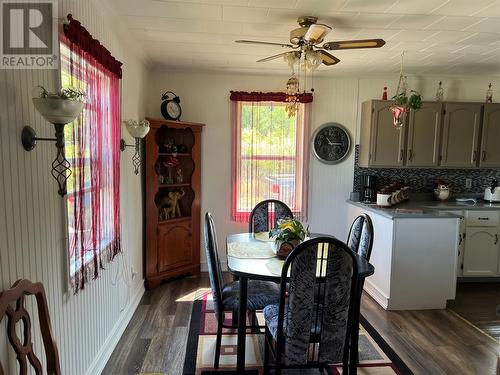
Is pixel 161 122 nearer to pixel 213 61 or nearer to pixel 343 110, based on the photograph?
pixel 213 61

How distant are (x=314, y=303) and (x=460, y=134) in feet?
10.4

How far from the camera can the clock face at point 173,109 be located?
377cm

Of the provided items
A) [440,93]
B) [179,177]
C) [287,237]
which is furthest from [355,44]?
[440,93]

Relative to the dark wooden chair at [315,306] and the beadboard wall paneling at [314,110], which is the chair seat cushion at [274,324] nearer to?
the dark wooden chair at [315,306]

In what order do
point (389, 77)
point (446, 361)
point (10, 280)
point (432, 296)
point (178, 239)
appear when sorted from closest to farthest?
point (10, 280)
point (446, 361)
point (432, 296)
point (178, 239)
point (389, 77)

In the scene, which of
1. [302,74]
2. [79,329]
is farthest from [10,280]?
[302,74]

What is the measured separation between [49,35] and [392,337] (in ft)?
9.97

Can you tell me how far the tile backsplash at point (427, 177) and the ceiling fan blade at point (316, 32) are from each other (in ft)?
7.45

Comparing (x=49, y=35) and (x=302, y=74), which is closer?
(x=49, y=35)

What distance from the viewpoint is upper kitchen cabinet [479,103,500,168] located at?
398 cm

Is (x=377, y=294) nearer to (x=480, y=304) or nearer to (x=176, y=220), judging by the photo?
(x=480, y=304)

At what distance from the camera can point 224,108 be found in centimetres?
411

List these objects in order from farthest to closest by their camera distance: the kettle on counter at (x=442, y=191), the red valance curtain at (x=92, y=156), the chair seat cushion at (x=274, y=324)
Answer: the kettle on counter at (x=442, y=191)
the chair seat cushion at (x=274, y=324)
the red valance curtain at (x=92, y=156)

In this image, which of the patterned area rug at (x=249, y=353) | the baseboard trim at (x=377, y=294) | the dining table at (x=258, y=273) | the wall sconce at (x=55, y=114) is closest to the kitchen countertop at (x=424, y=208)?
the baseboard trim at (x=377, y=294)
